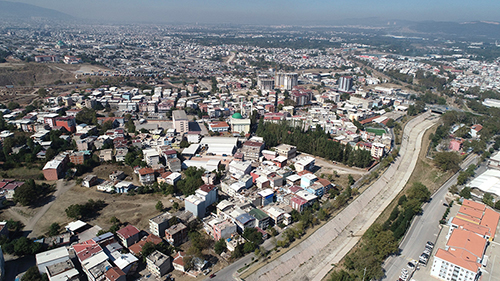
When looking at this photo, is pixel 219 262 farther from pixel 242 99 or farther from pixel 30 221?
pixel 242 99

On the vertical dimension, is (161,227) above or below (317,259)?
above

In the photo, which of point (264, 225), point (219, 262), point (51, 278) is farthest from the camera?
point (264, 225)

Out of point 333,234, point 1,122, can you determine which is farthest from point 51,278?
point 1,122

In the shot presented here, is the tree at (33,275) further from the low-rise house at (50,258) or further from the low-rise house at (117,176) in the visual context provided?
the low-rise house at (117,176)

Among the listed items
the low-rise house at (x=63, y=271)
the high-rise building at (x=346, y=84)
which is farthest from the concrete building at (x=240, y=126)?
the high-rise building at (x=346, y=84)

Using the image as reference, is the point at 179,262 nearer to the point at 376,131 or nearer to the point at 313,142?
the point at 313,142

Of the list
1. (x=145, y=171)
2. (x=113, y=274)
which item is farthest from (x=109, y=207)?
(x=113, y=274)

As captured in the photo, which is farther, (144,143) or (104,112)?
(104,112)
